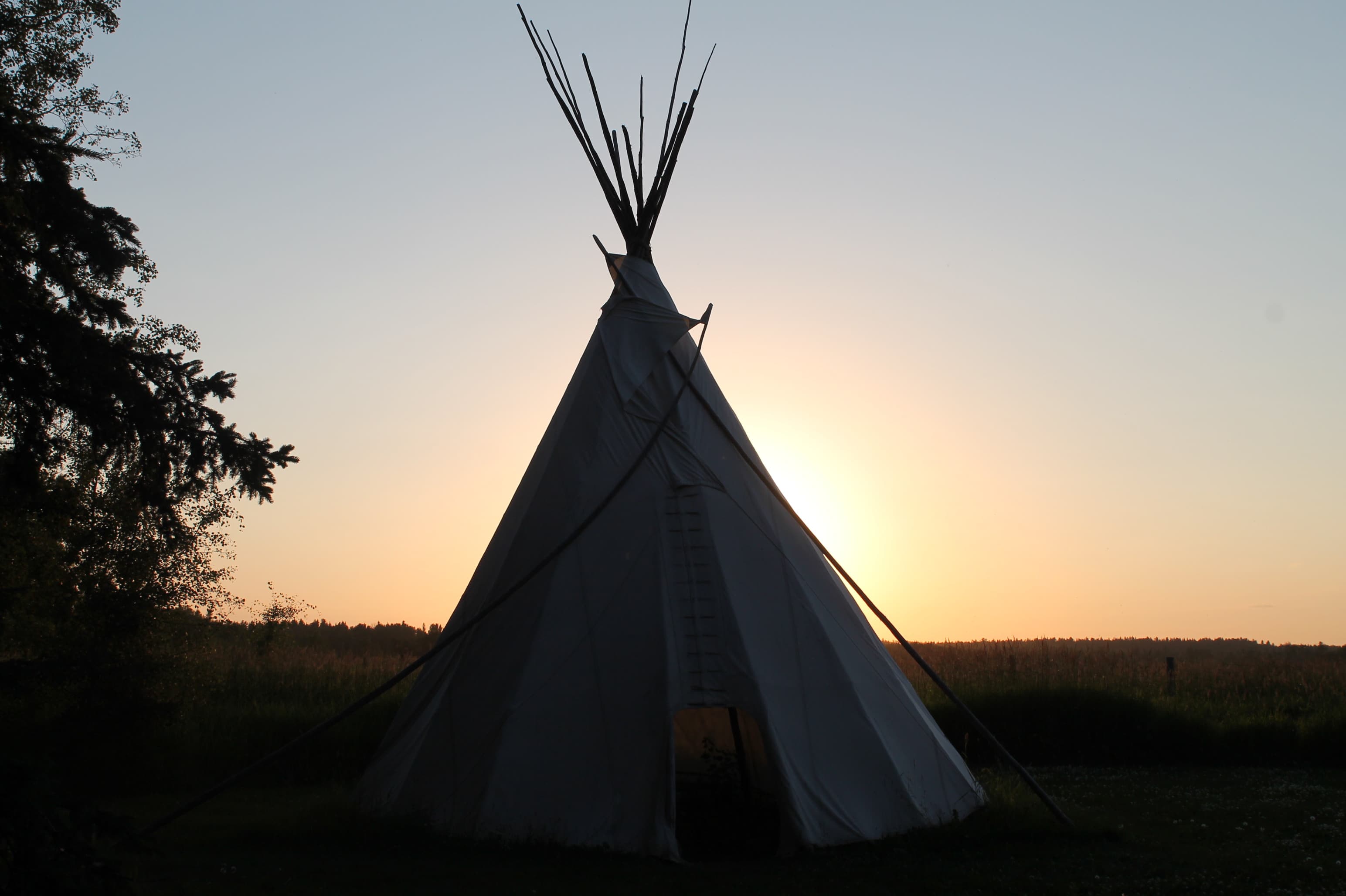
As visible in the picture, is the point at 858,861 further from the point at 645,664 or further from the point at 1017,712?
the point at 1017,712

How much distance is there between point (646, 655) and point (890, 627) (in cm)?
186

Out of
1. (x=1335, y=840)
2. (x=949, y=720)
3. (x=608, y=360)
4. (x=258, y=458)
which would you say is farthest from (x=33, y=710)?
(x=1335, y=840)

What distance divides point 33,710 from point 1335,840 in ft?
36.6

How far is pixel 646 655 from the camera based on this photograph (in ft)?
21.0

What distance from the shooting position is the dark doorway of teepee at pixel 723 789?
22.0 feet

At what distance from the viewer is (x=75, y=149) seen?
5.81 metres

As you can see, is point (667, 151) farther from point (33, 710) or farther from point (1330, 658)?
point (1330, 658)

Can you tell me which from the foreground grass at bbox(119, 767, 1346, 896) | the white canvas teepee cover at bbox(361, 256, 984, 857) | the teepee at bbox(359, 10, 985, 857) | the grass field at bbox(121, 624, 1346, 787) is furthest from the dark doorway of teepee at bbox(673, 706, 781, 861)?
the grass field at bbox(121, 624, 1346, 787)

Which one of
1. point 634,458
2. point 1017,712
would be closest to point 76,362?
point 634,458

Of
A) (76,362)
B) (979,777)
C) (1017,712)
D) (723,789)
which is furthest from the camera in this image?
(1017,712)

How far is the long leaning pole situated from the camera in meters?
6.61

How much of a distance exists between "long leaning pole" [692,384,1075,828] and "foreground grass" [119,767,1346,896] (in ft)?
0.39

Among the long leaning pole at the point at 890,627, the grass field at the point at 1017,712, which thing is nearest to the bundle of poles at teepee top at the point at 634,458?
the long leaning pole at the point at 890,627

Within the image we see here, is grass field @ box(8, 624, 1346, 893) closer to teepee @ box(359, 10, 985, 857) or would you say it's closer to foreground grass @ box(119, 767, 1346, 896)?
foreground grass @ box(119, 767, 1346, 896)
